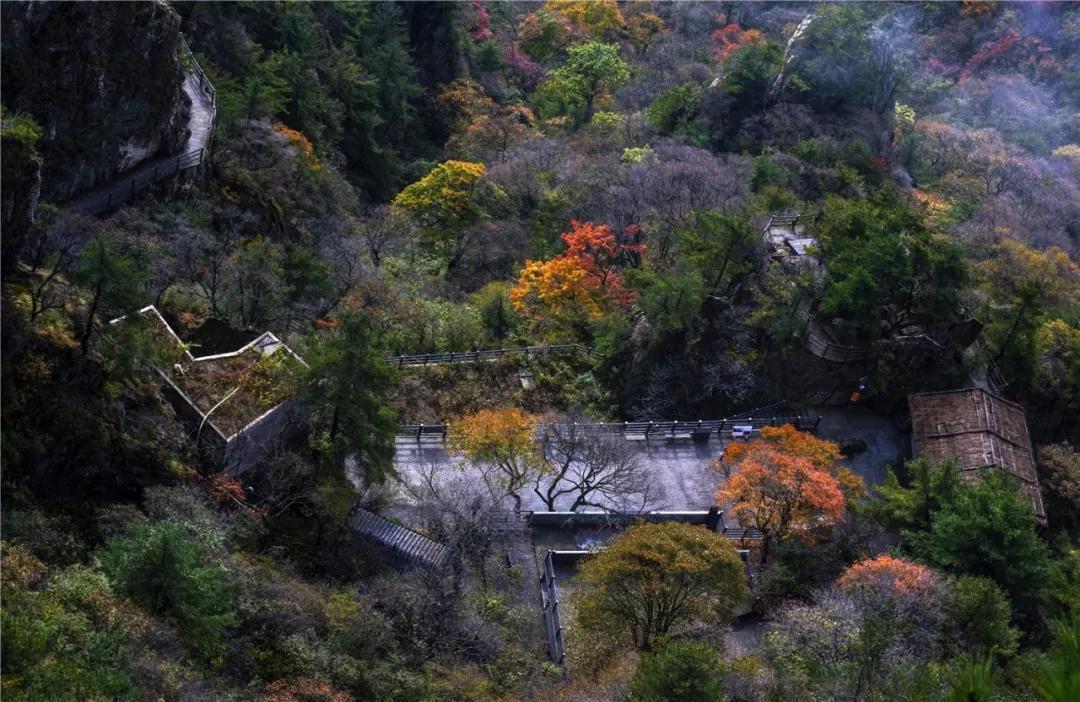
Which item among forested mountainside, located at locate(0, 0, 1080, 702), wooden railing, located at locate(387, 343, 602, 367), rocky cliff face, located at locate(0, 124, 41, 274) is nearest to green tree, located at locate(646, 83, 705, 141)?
forested mountainside, located at locate(0, 0, 1080, 702)

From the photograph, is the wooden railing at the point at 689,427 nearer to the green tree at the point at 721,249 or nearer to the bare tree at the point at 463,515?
the bare tree at the point at 463,515

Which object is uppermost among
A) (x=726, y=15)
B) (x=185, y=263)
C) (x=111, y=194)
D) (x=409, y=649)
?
(x=726, y=15)

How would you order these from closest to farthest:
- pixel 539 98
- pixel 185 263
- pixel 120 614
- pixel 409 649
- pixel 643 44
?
pixel 120 614 → pixel 409 649 → pixel 185 263 → pixel 539 98 → pixel 643 44

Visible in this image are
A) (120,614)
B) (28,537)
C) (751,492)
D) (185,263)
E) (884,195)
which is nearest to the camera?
(120,614)

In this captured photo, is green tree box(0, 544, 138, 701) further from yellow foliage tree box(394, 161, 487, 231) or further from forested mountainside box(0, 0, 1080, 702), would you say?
yellow foliage tree box(394, 161, 487, 231)

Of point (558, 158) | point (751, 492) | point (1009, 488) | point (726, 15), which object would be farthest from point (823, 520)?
point (726, 15)

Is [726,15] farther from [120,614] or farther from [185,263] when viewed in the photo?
[120,614]

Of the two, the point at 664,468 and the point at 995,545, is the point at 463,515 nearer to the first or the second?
the point at 664,468
